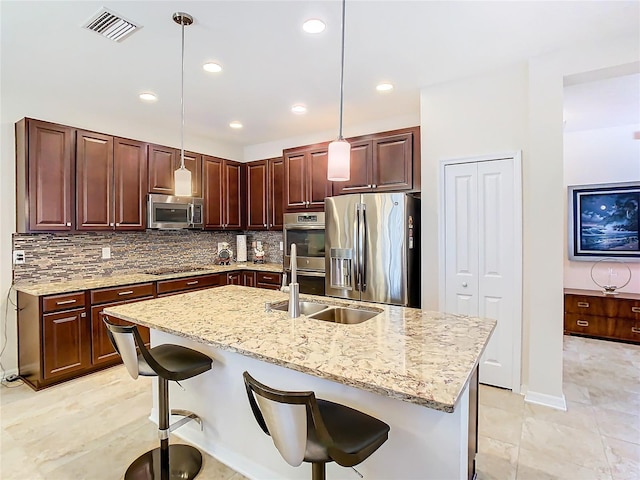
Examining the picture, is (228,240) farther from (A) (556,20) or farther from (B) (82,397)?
(A) (556,20)

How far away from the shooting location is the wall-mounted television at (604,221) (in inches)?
171

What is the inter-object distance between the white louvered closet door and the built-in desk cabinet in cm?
213

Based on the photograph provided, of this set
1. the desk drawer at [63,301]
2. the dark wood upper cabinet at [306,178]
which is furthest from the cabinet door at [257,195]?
the desk drawer at [63,301]

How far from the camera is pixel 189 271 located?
171 inches

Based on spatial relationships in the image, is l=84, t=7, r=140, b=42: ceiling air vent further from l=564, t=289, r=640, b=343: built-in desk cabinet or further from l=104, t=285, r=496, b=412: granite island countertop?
l=564, t=289, r=640, b=343: built-in desk cabinet

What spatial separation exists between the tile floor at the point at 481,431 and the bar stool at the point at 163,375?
0.38 feet

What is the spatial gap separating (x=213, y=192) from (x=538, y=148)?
3.74m

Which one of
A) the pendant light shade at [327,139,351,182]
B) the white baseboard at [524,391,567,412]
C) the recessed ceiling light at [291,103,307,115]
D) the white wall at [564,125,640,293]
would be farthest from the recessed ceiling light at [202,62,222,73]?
the white wall at [564,125,640,293]

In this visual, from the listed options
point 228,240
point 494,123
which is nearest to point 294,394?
point 494,123

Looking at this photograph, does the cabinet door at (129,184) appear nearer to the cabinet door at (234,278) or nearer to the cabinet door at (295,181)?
the cabinet door at (234,278)

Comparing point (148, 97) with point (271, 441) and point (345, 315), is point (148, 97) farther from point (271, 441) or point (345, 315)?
point (271, 441)

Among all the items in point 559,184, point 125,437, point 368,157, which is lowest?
point 125,437

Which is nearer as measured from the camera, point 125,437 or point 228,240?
point 125,437

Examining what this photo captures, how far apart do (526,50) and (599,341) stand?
3.60 metres
